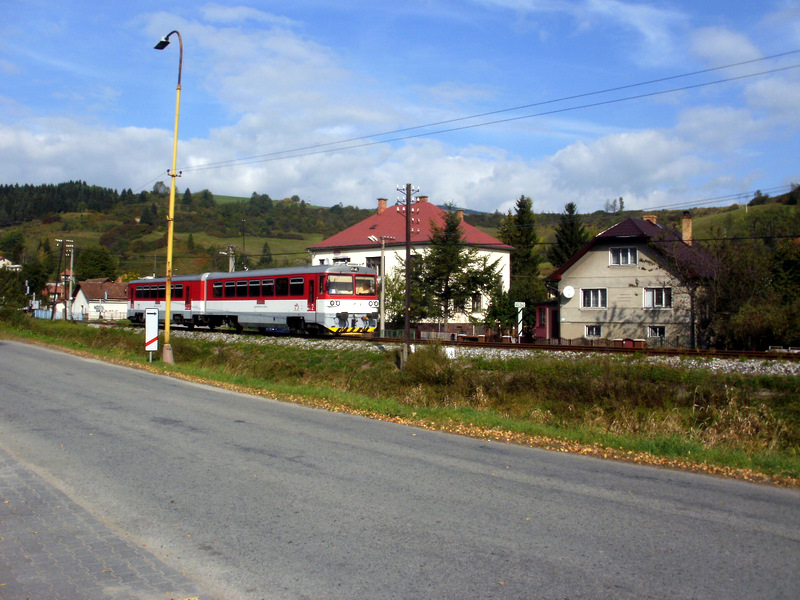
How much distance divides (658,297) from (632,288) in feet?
5.83

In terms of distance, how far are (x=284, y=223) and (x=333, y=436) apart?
134 meters

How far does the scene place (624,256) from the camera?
4441 cm

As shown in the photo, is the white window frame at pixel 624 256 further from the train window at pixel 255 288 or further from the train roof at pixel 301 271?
the train window at pixel 255 288

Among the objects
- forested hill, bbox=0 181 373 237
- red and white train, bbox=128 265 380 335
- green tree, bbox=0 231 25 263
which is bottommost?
red and white train, bbox=128 265 380 335

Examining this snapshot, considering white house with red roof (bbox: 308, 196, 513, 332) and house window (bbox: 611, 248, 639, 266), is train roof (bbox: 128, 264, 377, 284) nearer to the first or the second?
house window (bbox: 611, 248, 639, 266)

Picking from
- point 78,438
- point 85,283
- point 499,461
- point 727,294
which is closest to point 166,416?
point 78,438

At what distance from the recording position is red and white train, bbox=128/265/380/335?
101 feet

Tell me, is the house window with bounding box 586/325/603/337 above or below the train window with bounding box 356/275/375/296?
below

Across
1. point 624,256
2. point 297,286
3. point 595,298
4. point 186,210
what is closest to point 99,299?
point 186,210

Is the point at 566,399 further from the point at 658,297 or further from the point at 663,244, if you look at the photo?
the point at 658,297

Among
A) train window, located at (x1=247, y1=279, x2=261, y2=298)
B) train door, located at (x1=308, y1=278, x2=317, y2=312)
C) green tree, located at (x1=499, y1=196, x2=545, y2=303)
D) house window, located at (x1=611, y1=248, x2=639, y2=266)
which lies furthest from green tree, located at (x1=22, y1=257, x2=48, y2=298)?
house window, located at (x1=611, y1=248, x2=639, y2=266)

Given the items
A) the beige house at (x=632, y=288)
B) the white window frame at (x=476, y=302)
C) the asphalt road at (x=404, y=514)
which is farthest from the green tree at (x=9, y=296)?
the asphalt road at (x=404, y=514)

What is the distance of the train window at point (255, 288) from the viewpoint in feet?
113

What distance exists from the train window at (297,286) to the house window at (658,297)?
23.3 meters
